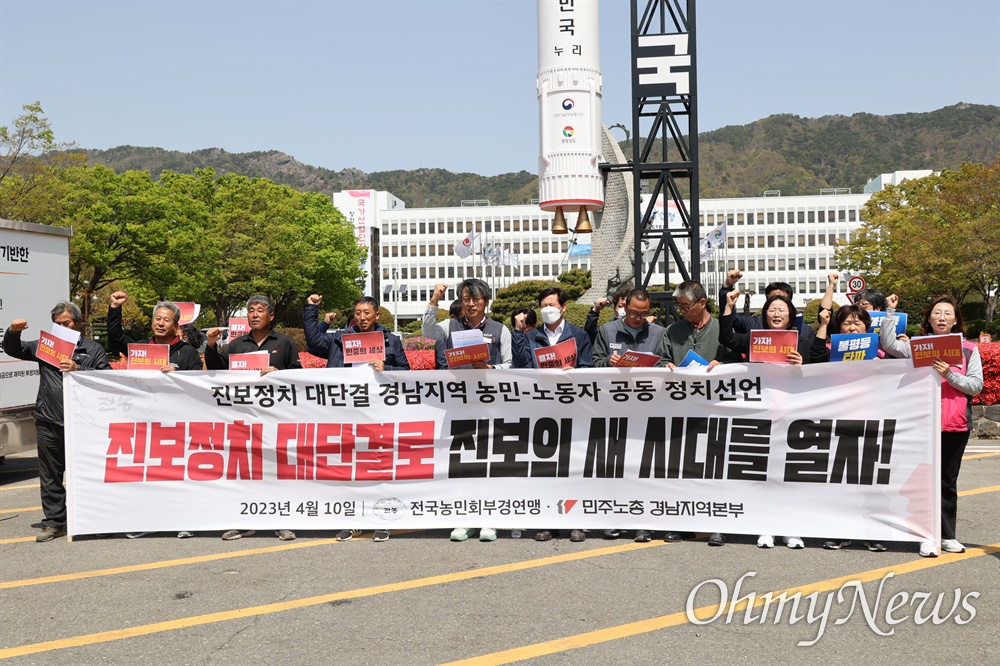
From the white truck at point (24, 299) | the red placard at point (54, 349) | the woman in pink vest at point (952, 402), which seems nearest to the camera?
the woman in pink vest at point (952, 402)

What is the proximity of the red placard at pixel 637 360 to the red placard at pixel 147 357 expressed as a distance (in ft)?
12.1

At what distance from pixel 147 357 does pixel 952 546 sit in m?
6.24

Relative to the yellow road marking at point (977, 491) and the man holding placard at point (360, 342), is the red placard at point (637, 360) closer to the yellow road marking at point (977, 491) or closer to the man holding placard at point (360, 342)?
the man holding placard at point (360, 342)

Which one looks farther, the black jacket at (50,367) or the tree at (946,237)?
the tree at (946,237)

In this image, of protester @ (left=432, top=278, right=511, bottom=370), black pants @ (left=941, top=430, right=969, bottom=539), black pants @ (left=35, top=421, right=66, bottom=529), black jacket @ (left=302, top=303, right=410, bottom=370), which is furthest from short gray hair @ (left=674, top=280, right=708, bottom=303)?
black pants @ (left=35, top=421, right=66, bottom=529)

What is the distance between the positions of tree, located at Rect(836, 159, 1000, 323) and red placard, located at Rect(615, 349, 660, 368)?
36.1 meters

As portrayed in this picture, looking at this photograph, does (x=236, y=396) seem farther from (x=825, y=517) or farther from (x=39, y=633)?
(x=825, y=517)

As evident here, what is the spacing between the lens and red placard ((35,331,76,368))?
7.70 m

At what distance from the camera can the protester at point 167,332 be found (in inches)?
315

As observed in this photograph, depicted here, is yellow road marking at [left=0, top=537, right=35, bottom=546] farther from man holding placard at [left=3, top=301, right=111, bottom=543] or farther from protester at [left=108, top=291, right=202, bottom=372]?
protester at [left=108, top=291, right=202, bottom=372]

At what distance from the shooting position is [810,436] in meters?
7.06

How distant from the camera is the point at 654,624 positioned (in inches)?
206

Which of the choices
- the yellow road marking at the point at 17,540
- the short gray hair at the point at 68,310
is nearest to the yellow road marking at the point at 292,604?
the yellow road marking at the point at 17,540

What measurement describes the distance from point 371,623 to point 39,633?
Result: 1.81 meters
